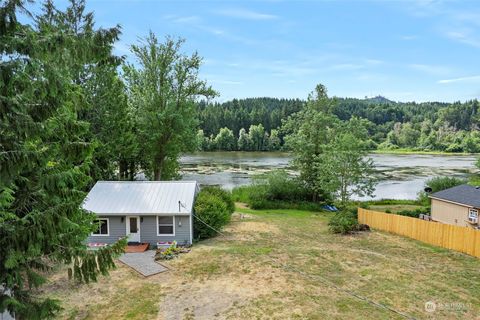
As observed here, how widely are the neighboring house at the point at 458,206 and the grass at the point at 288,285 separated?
4.31m

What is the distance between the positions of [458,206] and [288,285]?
14.5 metres

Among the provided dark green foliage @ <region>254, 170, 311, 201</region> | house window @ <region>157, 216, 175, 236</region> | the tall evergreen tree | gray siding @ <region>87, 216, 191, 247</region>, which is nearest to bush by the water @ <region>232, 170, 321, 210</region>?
dark green foliage @ <region>254, 170, 311, 201</region>

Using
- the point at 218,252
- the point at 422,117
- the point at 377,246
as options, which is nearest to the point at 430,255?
the point at 377,246

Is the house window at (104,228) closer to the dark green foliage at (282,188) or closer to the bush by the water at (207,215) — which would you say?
the bush by the water at (207,215)

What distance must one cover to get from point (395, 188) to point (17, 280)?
4019 cm

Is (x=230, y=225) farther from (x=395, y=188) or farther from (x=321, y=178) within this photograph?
(x=395, y=188)

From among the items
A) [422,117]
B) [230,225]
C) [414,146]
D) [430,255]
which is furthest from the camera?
[422,117]

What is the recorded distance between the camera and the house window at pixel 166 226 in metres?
16.8

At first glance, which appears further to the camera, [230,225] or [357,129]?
[357,129]

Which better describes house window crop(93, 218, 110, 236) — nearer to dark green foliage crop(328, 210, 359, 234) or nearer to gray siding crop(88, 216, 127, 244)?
gray siding crop(88, 216, 127, 244)

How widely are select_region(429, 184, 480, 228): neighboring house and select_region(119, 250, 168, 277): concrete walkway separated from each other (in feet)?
57.4

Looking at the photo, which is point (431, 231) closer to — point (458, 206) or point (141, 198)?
point (458, 206)

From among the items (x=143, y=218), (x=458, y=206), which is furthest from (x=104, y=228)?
(x=458, y=206)

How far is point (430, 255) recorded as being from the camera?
50.8 ft
